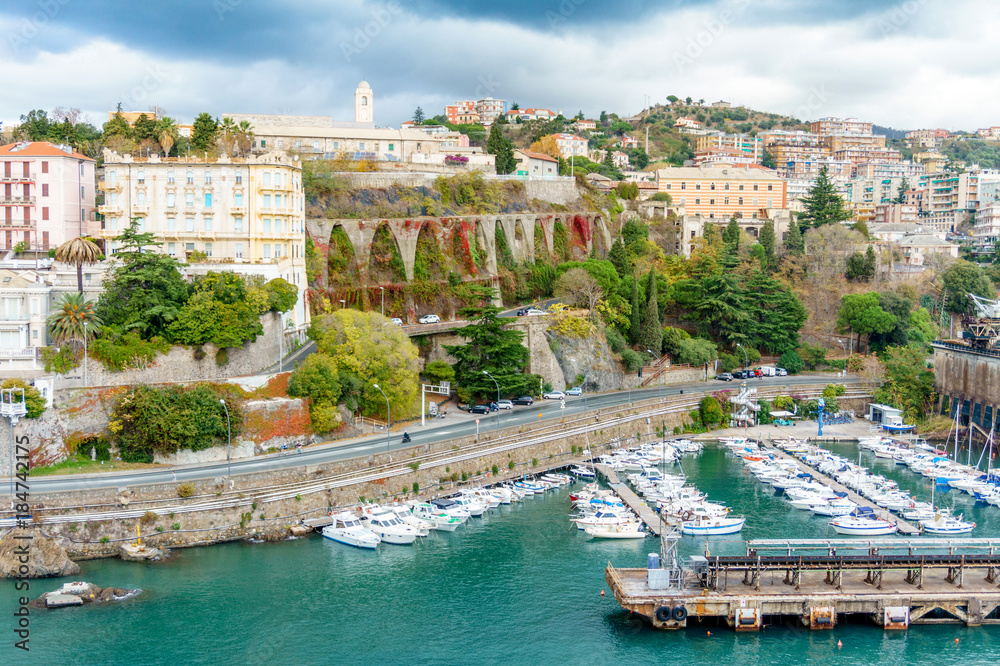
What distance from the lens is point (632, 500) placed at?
2122 inches

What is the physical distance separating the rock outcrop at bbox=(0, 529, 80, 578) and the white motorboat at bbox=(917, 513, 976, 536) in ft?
136

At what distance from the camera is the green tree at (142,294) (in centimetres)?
5338

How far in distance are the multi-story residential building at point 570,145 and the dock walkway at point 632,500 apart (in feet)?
289

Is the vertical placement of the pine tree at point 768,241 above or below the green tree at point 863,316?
above

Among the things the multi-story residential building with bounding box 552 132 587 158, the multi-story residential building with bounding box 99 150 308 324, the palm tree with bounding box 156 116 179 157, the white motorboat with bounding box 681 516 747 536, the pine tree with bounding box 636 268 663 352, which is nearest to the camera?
the white motorboat with bounding box 681 516 747 536

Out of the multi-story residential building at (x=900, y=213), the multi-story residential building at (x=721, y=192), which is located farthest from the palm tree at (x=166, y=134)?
the multi-story residential building at (x=900, y=213)

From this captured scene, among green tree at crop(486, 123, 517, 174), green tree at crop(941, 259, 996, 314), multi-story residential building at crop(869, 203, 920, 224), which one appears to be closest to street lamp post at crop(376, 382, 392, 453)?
green tree at crop(486, 123, 517, 174)

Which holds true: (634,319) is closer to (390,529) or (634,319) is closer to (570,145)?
(390,529)

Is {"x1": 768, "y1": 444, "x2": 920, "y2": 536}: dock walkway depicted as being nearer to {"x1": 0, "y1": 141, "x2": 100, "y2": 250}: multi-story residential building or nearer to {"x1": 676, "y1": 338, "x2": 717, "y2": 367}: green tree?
{"x1": 676, "y1": 338, "x2": 717, "y2": 367}: green tree

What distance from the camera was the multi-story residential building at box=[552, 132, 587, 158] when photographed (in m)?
144

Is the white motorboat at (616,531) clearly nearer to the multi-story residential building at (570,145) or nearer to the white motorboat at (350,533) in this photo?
the white motorboat at (350,533)

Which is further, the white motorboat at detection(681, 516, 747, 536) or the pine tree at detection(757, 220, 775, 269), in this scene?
the pine tree at detection(757, 220, 775, 269)

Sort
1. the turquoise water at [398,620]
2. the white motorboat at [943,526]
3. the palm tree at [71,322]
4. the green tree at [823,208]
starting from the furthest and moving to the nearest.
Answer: the green tree at [823,208], the palm tree at [71,322], the white motorboat at [943,526], the turquoise water at [398,620]

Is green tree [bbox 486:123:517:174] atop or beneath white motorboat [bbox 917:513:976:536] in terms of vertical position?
atop
